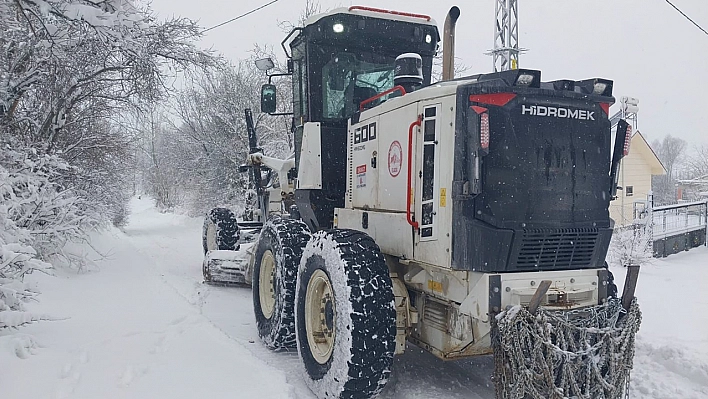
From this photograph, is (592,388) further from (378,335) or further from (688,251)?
(688,251)

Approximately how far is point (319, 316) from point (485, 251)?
1.61m

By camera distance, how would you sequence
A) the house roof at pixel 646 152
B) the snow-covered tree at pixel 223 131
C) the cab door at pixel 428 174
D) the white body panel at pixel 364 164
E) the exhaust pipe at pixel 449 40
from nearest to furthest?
the cab door at pixel 428 174 < the white body panel at pixel 364 164 < the exhaust pipe at pixel 449 40 < the snow-covered tree at pixel 223 131 < the house roof at pixel 646 152

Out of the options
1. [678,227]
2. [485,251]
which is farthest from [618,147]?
[678,227]

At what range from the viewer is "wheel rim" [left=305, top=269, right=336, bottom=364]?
14.1ft

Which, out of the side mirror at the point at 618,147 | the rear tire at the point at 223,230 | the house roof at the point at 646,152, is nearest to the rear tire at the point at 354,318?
the side mirror at the point at 618,147

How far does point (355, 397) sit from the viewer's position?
3.84 meters

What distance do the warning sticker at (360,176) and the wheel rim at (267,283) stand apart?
1492mm

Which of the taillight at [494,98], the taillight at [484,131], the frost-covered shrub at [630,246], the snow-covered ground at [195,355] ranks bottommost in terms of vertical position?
the snow-covered ground at [195,355]

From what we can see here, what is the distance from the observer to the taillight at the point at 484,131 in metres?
3.38

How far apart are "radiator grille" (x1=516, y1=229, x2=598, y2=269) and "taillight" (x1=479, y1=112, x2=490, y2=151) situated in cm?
63

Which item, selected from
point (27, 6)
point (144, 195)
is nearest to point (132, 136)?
point (27, 6)

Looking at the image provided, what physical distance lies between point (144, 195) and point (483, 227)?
64084mm

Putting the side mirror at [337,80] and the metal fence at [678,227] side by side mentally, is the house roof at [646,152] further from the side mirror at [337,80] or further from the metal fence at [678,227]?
the side mirror at [337,80]

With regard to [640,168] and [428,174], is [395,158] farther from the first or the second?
[640,168]
